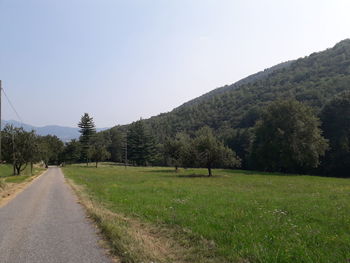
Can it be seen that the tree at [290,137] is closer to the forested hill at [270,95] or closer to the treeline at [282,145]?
the treeline at [282,145]

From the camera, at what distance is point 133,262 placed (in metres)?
6.69

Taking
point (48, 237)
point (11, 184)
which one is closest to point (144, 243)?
point (48, 237)

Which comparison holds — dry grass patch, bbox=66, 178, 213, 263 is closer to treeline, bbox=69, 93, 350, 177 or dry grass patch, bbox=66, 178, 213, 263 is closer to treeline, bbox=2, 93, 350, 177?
treeline, bbox=2, 93, 350, 177

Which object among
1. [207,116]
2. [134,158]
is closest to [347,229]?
[134,158]

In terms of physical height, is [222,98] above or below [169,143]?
above

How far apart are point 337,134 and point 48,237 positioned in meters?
69.3

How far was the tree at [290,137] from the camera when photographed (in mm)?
57938

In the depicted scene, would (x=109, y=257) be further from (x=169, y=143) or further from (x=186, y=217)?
(x=169, y=143)

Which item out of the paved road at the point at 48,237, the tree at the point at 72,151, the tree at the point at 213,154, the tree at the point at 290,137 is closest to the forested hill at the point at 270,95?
the tree at the point at 290,137

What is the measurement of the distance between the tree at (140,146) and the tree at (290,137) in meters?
53.2

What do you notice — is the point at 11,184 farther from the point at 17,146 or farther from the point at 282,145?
the point at 282,145

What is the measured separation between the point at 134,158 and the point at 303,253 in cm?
10966

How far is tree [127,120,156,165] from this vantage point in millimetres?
114312

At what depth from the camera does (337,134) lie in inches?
2623
